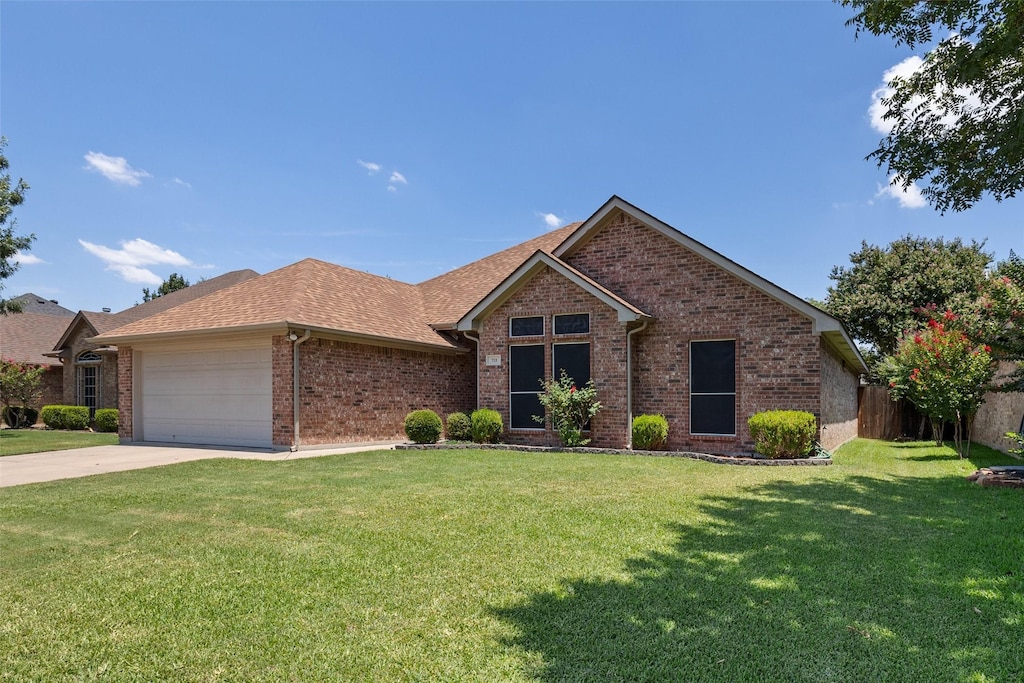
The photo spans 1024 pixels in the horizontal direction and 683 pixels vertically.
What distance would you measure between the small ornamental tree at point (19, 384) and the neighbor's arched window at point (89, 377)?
4.93 ft

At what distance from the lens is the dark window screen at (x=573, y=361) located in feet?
46.8

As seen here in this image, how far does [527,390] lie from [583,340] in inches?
81.8

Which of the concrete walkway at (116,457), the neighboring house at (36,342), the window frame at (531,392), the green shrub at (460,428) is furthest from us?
the neighboring house at (36,342)

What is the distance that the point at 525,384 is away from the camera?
1500 cm

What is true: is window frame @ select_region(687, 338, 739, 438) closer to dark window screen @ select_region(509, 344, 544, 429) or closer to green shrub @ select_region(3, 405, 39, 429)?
dark window screen @ select_region(509, 344, 544, 429)

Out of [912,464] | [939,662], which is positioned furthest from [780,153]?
[939,662]

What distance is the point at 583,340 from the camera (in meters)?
14.2

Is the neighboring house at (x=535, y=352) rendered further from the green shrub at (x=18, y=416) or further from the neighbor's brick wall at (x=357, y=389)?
the green shrub at (x=18, y=416)

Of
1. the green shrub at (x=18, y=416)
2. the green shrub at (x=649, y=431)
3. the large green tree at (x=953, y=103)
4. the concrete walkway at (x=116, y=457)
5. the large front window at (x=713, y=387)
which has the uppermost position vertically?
the large green tree at (x=953, y=103)

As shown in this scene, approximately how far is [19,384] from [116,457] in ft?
51.6

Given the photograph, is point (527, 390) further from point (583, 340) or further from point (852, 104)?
point (852, 104)

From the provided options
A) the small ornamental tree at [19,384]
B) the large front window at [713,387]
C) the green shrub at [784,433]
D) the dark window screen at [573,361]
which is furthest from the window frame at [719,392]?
the small ornamental tree at [19,384]

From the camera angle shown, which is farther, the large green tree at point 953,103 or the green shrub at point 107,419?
the green shrub at point 107,419

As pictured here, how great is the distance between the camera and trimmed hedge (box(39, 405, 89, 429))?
74.7 ft
